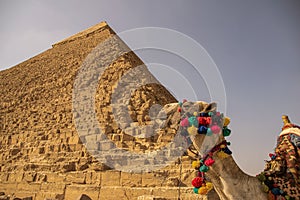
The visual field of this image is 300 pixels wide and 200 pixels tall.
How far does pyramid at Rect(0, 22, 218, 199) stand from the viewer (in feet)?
26.7

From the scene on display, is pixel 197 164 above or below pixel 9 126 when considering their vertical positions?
below

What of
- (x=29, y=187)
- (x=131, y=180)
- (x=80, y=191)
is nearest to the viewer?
(x=131, y=180)

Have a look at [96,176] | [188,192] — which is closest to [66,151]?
[96,176]

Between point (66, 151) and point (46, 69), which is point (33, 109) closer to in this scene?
point (46, 69)

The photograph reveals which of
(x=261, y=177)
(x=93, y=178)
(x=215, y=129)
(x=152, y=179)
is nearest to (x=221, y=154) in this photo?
(x=215, y=129)

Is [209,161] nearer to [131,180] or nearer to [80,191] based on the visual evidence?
[131,180]

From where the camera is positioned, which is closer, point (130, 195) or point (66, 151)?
point (130, 195)

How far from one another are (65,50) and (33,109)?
5.68 meters

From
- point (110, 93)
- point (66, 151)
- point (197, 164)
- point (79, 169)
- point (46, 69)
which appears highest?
point (46, 69)

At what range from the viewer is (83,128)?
12109 mm

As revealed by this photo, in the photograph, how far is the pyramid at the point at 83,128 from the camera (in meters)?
8.13

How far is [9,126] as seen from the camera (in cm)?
1684

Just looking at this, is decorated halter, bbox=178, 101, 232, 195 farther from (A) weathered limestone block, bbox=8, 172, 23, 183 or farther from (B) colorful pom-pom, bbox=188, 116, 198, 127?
(A) weathered limestone block, bbox=8, 172, 23, 183

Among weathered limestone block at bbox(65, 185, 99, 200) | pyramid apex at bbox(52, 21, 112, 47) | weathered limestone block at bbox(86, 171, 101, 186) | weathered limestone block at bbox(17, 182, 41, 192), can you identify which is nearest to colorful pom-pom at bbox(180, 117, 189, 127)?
weathered limestone block at bbox(65, 185, 99, 200)
